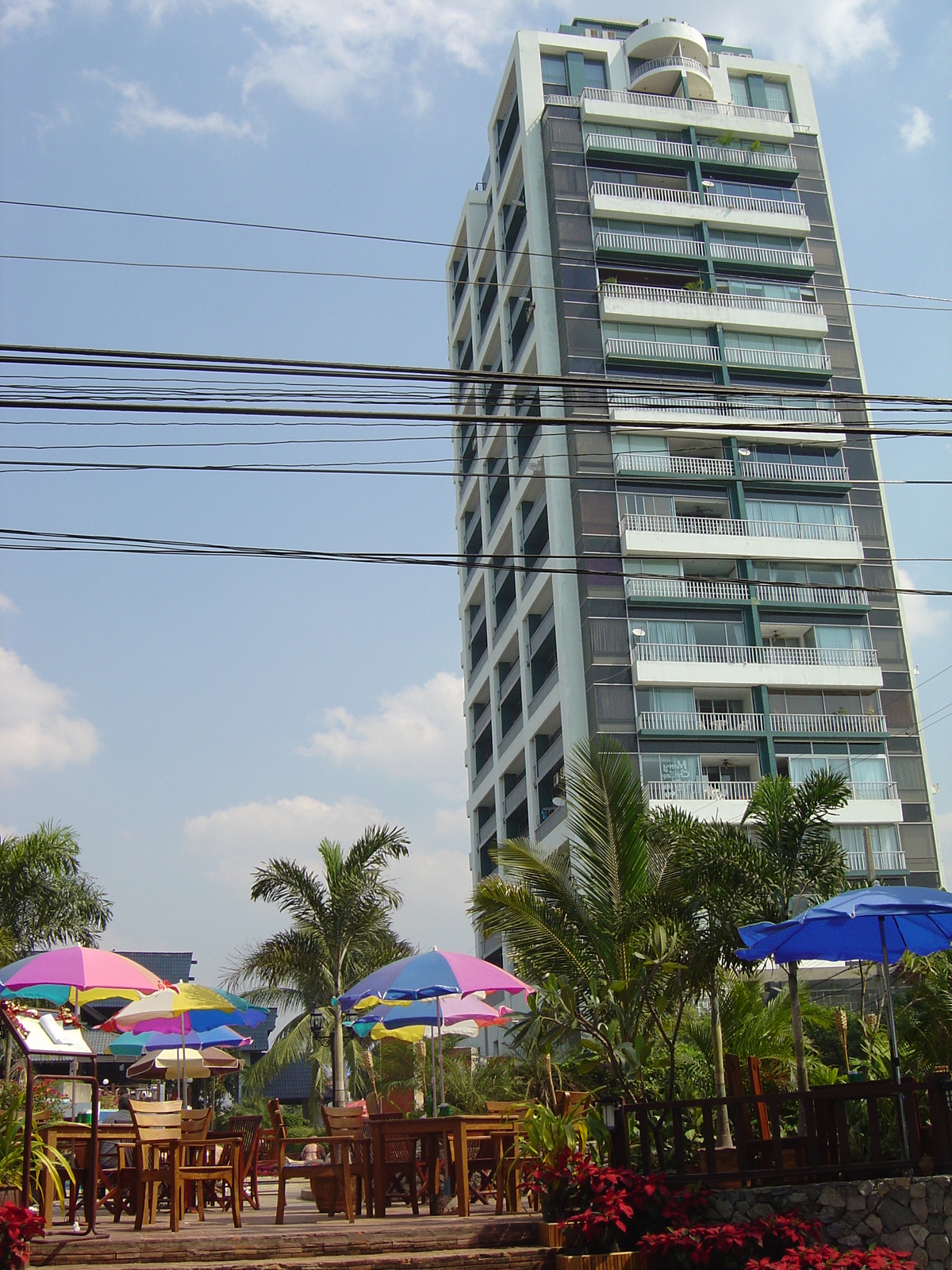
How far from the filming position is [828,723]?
140ft

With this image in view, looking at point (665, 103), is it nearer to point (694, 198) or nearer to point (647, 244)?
point (694, 198)

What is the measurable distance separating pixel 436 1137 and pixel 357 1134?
1.07 m

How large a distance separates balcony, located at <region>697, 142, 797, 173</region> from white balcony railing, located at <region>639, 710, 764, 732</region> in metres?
23.2

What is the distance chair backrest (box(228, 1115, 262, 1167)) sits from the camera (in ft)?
43.0

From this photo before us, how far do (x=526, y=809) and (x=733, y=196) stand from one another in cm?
2615

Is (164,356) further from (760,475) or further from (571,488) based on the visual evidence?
(760,475)

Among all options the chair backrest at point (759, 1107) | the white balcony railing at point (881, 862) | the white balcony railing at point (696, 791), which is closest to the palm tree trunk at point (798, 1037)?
the chair backrest at point (759, 1107)

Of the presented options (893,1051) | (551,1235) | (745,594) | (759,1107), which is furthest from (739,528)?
(551,1235)

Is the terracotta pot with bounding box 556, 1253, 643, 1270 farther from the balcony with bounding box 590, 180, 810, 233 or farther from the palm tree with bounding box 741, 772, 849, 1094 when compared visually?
the balcony with bounding box 590, 180, 810, 233

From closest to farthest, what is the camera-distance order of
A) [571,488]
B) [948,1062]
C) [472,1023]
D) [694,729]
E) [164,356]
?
[164,356]
[948,1062]
[472,1023]
[694,729]
[571,488]

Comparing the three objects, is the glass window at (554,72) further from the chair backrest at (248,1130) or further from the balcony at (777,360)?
the chair backrest at (248,1130)

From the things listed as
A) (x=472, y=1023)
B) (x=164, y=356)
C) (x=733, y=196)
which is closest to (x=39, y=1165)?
(x=164, y=356)

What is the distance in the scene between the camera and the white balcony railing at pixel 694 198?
157 ft

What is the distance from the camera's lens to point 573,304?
4631 cm
